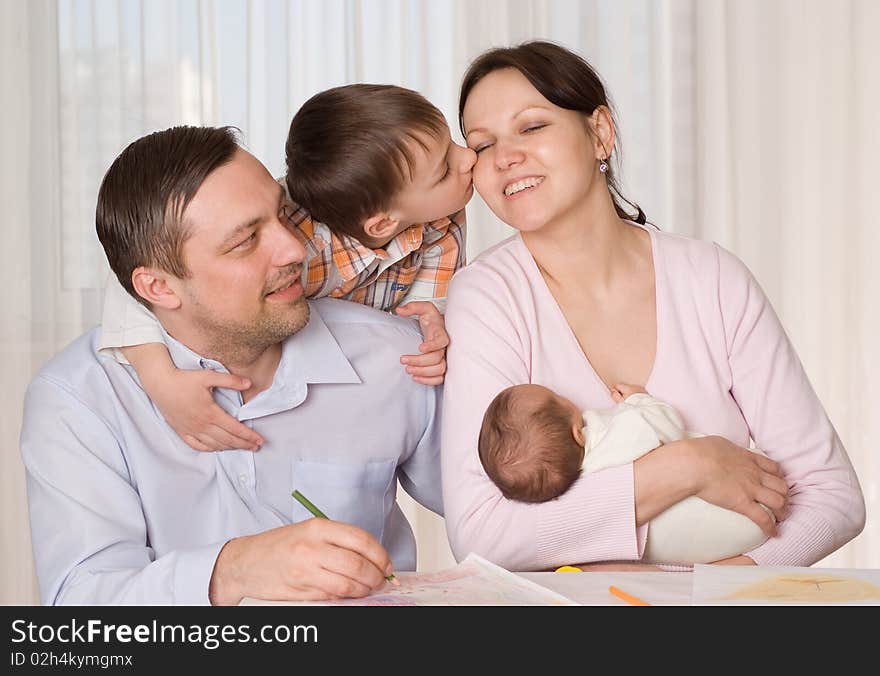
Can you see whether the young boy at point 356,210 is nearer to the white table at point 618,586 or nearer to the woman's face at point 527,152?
the woman's face at point 527,152

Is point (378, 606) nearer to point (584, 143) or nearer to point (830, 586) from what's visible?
point (830, 586)

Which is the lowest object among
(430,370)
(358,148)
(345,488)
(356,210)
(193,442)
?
(345,488)

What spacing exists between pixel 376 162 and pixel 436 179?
0.11 m

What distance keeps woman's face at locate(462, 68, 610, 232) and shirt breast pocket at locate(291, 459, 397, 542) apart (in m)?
0.49

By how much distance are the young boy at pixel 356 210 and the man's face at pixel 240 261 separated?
88mm

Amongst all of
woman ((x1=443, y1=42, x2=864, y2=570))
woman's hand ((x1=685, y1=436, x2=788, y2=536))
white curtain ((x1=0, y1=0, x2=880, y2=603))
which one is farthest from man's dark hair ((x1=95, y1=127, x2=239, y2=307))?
white curtain ((x1=0, y1=0, x2=880, y2=603))

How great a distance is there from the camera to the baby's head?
4.83 feet

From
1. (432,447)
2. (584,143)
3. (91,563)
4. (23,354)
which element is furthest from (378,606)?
(23,354)

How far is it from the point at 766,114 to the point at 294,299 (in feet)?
7.54

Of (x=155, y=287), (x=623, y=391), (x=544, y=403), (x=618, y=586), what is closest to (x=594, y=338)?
(x=623, y=391)

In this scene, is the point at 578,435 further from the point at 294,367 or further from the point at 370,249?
the point at 370,249

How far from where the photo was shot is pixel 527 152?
1.68m

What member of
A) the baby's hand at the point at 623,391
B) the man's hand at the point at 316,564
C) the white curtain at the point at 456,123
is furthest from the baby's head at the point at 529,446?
the white curtain at the point at 456,123

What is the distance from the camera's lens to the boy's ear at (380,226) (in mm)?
1873
